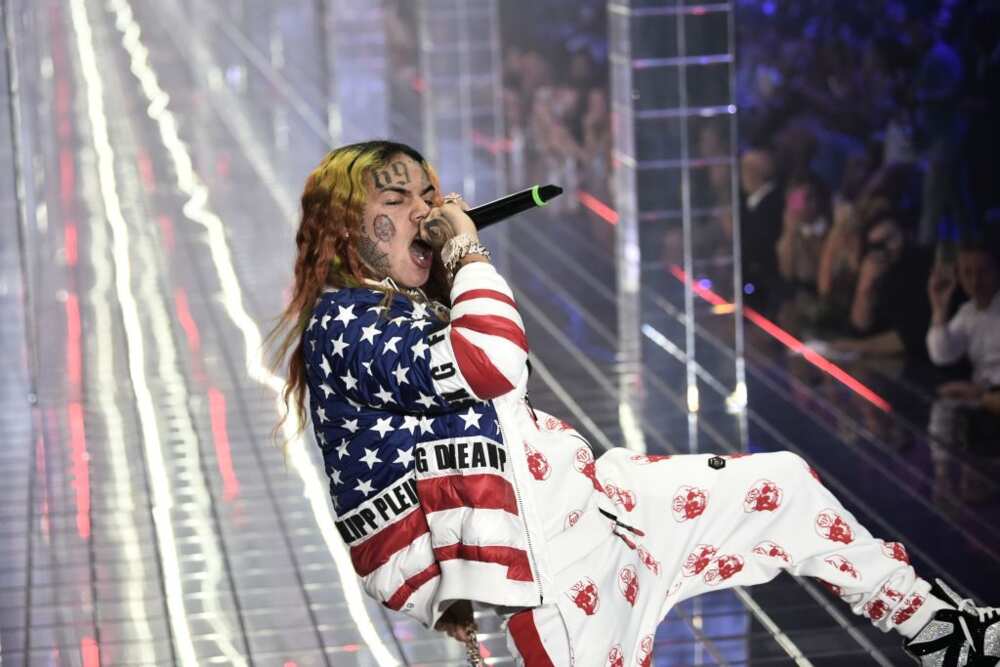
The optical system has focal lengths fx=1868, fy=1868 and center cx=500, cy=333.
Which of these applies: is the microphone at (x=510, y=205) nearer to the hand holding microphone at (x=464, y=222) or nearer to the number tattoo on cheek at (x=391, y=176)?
the hand holding microphone at (x=464, y=222)

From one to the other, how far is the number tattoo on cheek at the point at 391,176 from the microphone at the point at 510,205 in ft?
0.52

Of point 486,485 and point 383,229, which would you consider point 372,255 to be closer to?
point 383,229

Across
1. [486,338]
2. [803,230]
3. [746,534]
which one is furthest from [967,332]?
[486,338]

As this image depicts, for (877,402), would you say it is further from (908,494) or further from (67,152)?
(67,152)

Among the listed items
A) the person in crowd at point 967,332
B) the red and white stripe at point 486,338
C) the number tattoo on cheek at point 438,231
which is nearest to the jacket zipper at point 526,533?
the red and white stripe at point 486,338

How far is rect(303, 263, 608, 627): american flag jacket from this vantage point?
3561mm

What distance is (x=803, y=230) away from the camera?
30.1ft

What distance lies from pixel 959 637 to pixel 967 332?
3897 millimetres

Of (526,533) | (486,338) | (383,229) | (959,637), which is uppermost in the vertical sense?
(383,229)

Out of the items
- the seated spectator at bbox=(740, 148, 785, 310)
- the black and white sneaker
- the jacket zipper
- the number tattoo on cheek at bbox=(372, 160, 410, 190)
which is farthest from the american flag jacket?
the seated spectator at bbox=(740, 148, 785, 310)

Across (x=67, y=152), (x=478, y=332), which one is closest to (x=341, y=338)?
(x=478, y=332)

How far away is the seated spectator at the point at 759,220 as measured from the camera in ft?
30.6

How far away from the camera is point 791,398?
802cm

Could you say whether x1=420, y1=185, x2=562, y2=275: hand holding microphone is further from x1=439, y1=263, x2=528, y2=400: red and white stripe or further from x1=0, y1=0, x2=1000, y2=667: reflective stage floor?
x1=0, y1=0, x2=1000, y2=667: reflective stage floor
